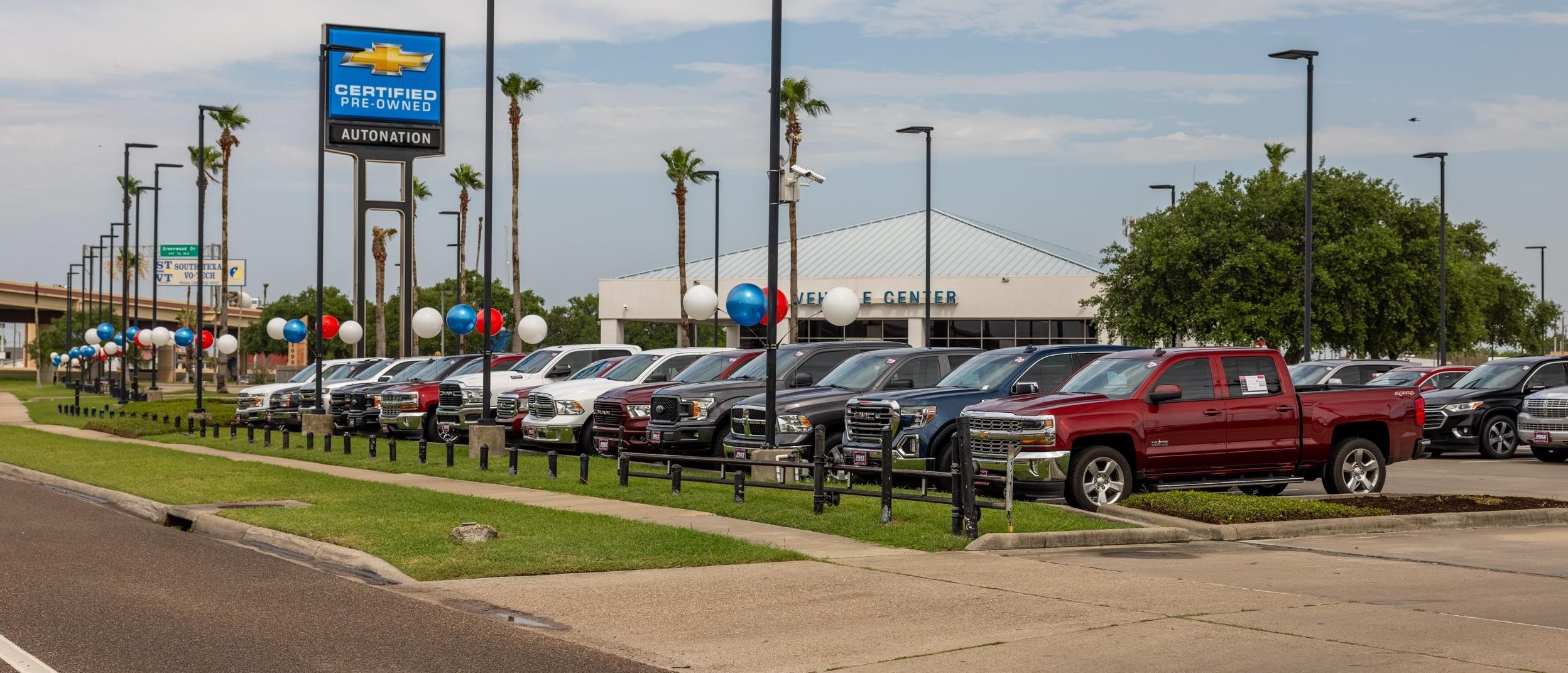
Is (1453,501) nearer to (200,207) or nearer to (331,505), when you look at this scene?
(331,505)

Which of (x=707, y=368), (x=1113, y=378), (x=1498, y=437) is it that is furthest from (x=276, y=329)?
(x=1113, y=378)

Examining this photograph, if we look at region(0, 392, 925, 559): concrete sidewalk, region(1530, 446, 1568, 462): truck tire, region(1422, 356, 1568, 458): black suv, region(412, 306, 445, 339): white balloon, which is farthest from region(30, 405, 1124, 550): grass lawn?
region(412, 306, 445, 339): white balloon

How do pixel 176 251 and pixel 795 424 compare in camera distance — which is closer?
pixel 795 424

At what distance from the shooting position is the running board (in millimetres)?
16516

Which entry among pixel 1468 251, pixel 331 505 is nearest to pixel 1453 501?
pixel 331 505

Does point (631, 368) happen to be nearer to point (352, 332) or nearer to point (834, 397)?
point (834, 397)

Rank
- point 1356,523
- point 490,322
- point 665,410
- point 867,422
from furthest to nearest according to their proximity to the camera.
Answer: point 490,322 < point 665,410 < point 867,422 < point 1356,523

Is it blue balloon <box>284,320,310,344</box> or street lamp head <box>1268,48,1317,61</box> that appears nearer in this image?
street lamp head <box>1268,48,1317,61</box>

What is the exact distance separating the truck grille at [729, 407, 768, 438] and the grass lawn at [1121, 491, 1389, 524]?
5063 mm

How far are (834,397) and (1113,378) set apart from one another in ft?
12.8

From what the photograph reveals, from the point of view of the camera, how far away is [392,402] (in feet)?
93.8

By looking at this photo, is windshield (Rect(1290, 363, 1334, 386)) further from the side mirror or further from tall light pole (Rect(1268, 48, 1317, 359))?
the side mirror

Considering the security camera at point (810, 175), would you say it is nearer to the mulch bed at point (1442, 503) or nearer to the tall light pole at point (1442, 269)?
the mulch bed at point (1442, 503)

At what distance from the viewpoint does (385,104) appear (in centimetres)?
4934
